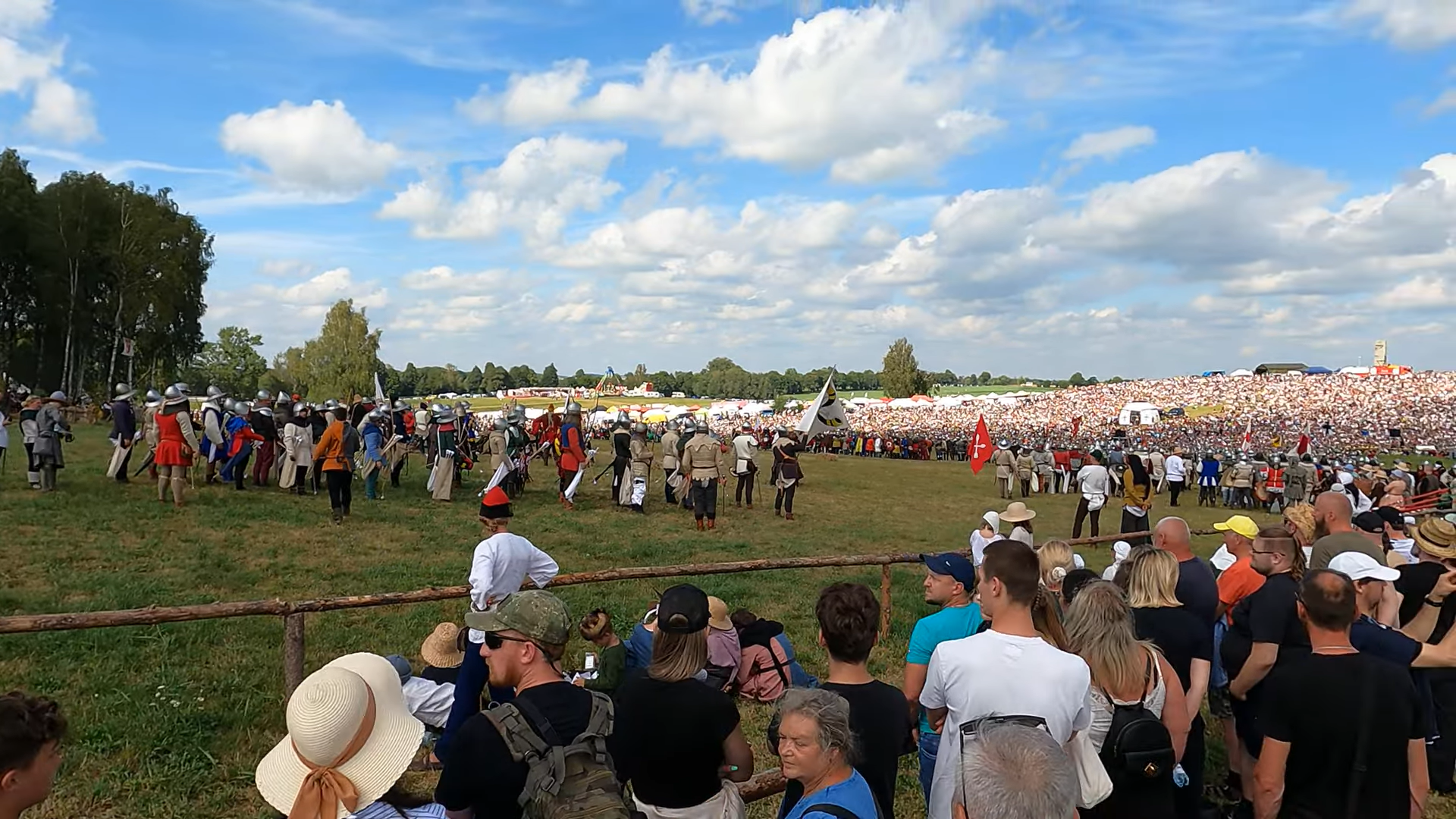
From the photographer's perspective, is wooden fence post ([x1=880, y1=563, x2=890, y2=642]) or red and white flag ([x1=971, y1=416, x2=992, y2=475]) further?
red and white flag ([x1=971, y1=416, x2=992, y2=475])

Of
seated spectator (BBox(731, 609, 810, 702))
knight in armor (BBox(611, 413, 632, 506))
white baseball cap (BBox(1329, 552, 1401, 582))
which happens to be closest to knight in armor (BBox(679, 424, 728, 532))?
knight in armor (BBox(611, 413, 632, 506))

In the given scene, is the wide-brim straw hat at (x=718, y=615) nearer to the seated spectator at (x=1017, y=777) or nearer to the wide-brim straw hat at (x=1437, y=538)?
the seated spectator at (x=1017, y=777)

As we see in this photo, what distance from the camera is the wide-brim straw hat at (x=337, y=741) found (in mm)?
2107

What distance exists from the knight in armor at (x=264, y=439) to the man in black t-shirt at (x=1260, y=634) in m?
15.2

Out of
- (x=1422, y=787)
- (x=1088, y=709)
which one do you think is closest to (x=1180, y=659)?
(x=1422, y=787)

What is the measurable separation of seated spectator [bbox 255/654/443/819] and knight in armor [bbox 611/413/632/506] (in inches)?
526

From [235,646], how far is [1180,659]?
6889mm

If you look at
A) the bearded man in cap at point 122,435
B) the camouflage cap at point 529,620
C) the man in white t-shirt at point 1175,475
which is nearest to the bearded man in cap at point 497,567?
the camouflage cap at point 529,620

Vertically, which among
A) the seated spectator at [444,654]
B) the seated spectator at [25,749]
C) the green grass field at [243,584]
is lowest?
the green grass field at [243,584]

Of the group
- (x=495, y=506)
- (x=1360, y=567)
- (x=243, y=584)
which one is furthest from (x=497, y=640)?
(x=243, y=584)

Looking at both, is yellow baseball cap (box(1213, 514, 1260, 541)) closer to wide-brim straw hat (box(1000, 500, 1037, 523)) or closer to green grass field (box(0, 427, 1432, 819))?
wide-brim straw hat (box(1000, 500, 1037, 523))

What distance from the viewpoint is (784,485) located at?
16422mm

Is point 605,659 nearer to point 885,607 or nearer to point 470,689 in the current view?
point 470,689

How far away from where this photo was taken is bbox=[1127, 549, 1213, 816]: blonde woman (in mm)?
3850
